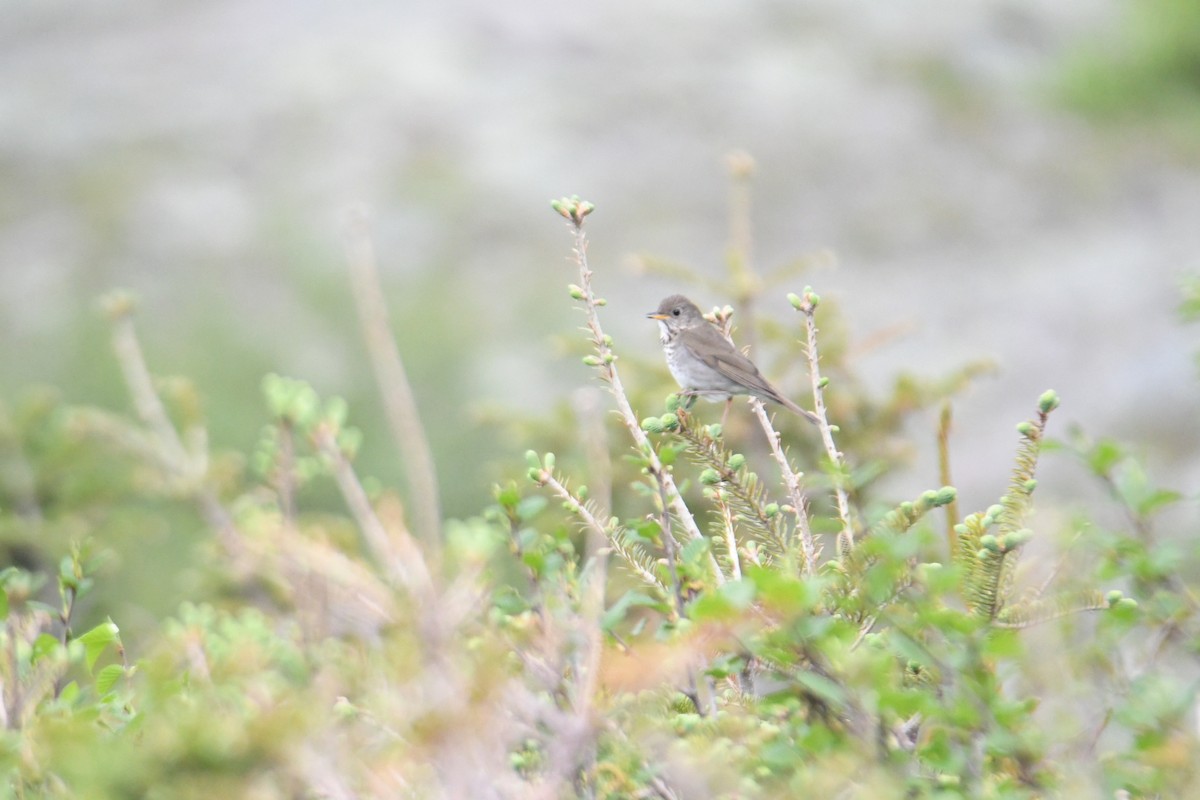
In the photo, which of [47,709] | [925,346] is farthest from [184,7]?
[47,709]

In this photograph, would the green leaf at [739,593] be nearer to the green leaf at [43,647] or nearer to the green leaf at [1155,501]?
the green leaf at [1155,501]

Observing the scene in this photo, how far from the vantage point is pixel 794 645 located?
1684 mm

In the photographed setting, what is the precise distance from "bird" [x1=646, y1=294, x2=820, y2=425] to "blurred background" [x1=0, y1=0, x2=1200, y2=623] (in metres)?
3.54

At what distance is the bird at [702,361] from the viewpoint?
15.0 feet

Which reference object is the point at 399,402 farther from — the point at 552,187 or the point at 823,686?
the point at 552,187

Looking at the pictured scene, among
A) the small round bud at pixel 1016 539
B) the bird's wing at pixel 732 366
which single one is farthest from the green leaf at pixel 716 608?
the bird's wing at pixel 732 366

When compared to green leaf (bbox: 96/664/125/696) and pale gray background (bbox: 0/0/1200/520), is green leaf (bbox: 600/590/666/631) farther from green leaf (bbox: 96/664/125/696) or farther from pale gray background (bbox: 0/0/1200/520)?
pale gray background (bbox: 0/0/1200/520)

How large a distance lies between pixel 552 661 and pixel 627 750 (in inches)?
8.2

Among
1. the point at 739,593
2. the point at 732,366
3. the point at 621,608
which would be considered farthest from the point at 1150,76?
the point at 739,593

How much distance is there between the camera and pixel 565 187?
12.8 meters

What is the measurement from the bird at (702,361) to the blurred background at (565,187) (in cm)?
354

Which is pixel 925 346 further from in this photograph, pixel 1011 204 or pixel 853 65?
→ pixel 853 65

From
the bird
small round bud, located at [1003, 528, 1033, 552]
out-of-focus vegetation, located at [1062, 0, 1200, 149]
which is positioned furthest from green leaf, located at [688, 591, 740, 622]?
out-of-focus vegetation, located at [1062, 0, 1200, 149]

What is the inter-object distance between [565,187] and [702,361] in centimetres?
817
